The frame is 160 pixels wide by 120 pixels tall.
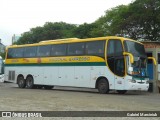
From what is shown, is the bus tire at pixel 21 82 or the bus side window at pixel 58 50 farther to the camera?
the bus tire at pixel 21 82

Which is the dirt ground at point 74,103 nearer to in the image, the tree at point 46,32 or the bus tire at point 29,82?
the bus tire at point 29,82

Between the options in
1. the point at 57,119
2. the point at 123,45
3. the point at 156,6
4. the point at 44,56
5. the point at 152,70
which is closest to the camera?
the point at 57,119

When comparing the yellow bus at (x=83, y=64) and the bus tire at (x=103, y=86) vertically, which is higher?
the yellow bus at (x=83, y=64)

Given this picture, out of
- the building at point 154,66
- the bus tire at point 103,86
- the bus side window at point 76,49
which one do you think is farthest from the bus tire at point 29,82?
the building at point 154,66

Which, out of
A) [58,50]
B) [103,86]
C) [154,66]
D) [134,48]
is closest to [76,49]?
[58,50]

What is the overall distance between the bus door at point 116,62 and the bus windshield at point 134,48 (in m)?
0.38

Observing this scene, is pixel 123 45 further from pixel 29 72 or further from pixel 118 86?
pixel 29 72

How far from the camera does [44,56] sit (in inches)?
1114

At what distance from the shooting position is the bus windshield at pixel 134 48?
22.9 metres

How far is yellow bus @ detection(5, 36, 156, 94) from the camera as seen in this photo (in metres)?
23.0

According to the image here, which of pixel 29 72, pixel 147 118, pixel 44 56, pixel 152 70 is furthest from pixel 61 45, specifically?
pixel 147 118

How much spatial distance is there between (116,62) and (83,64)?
286cm

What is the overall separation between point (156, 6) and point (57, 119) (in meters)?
31.9

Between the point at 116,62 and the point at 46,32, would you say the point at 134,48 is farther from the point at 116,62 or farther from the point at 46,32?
the point at 46,32
